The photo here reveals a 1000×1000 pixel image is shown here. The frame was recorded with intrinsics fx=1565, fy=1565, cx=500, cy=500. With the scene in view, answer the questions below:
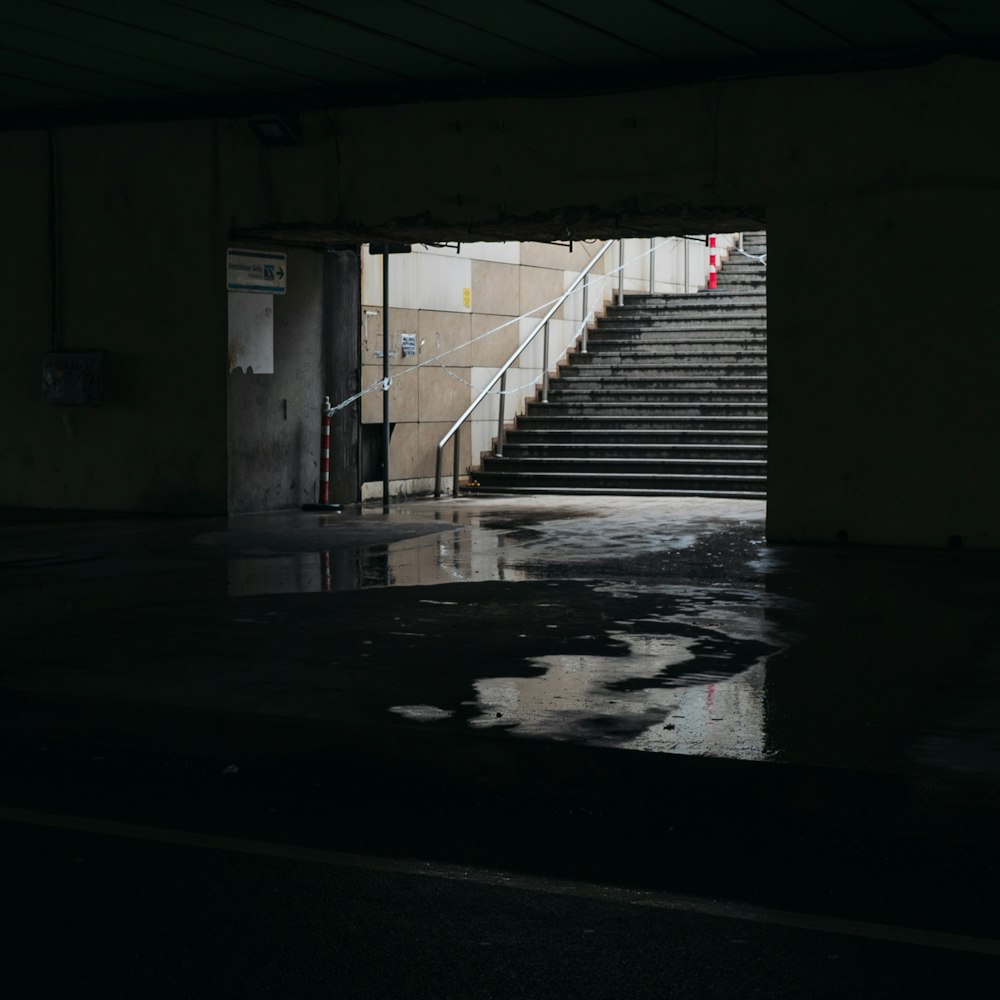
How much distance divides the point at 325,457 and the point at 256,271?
6.76 ft

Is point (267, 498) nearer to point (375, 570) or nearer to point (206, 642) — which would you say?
point (375, 570)

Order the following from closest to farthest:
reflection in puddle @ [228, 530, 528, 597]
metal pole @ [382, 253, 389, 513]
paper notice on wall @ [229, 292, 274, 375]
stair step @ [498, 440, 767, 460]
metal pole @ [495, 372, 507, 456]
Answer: reflection in puddle @ [228, 530, 528, 597] < paper notice on wall @ [229, 292, 274, 375] < metal pole @ [382, 253, 389, 513] < stair step @ [498, 440, 767, 460] < metal pole @ [495, 372, 507, 456]

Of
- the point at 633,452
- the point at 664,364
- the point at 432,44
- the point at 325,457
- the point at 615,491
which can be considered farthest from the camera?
the point at 664,364

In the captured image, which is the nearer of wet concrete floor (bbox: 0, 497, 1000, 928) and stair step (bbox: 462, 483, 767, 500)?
wet concrete floor (bbox: 0, 497, 1000, 928)

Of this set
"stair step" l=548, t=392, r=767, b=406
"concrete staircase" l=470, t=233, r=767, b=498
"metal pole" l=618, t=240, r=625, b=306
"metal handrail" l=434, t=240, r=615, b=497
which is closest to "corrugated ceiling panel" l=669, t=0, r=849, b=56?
"concrete staircase" l=470, t=233, r=767, b=498

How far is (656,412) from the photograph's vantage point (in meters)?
19.5

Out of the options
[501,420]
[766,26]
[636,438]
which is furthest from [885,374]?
[501,420]

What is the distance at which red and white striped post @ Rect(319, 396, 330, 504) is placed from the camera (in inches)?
639

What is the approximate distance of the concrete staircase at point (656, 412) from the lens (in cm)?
1822

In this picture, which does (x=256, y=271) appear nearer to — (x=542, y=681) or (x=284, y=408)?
(x=284, y=408)

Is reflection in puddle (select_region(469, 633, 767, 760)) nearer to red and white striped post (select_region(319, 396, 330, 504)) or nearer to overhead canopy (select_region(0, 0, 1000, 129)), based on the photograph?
overhead canopy (select_region(0, 0, 1000, 129))

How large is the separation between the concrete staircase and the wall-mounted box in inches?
203

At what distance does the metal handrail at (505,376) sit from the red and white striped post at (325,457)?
1713 millimetres

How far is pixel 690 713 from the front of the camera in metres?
6.28
